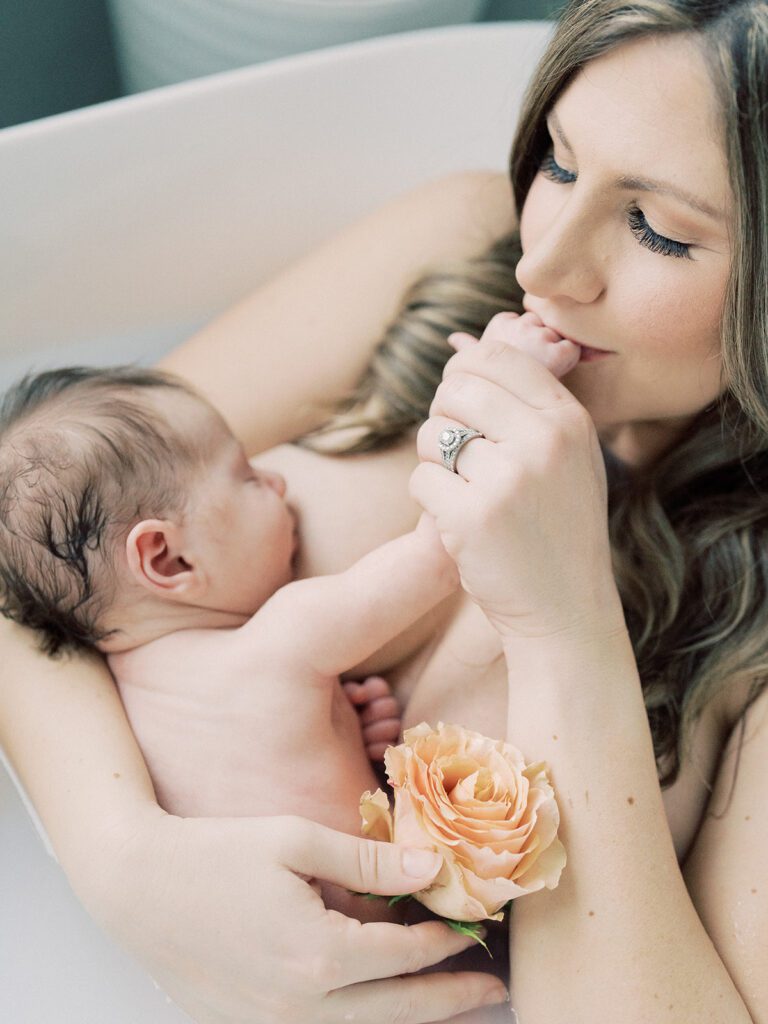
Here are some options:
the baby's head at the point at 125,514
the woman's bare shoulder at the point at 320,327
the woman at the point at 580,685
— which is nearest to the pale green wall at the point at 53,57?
the woman's bare shoulder at the point at 320,327

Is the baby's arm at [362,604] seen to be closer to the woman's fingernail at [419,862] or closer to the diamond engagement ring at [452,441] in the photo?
the diamond engagement ring at [452,441]

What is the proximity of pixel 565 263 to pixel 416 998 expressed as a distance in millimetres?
693

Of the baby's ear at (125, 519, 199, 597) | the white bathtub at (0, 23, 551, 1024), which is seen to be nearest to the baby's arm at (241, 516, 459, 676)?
the baby's ear at (125, 519, 199, 597)

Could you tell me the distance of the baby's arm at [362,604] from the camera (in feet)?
3.29

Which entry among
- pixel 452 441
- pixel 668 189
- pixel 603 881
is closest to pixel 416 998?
pixel 603 881

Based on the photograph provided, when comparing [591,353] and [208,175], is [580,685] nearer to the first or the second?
[591,353]

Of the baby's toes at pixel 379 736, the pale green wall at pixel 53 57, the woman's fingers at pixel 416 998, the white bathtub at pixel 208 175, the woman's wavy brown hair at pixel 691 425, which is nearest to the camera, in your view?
the woman's wavy brown hair at pixel 691 425

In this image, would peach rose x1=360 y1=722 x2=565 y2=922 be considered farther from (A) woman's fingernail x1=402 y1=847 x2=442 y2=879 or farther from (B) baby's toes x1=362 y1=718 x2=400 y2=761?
(B) baby's toes x1=362 y1=718 x2=400 y2=761

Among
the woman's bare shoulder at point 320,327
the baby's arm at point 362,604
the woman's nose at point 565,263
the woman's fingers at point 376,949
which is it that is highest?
the woman's nose at point 565,263

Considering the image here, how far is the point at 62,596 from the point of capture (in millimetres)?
1053

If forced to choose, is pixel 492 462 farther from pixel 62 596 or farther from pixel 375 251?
pixel 375 251

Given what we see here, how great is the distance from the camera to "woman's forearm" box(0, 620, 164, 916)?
3.13ft

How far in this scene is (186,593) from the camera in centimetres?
109

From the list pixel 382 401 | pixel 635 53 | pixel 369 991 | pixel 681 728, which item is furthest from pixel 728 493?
pixel 369 991
